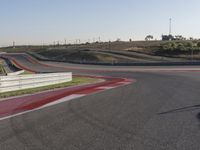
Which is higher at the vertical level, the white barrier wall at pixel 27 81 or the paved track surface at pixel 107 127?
the paved track surface at pixel 107 127

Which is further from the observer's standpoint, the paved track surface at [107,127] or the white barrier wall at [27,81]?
the white barrier wall at [27,81]

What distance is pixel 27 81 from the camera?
65.4 ft

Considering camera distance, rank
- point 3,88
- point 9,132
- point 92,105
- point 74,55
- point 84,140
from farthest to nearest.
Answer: point 74,55, point 3,88, point 92,105, point 9,132, point 84,140

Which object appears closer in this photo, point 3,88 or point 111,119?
point 111,119

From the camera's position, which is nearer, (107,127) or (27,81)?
(107,127)

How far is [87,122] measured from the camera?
8.64 m

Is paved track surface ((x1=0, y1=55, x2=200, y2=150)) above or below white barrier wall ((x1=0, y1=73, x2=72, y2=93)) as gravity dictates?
above

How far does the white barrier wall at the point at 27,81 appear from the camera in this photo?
17.8m

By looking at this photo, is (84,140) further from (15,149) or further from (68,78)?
(68,78)

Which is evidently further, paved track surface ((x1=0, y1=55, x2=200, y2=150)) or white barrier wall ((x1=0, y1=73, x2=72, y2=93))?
white barrier wall ((x1=0, y1=73, x2=72, y2=93))

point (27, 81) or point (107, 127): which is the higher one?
point (107, 127)

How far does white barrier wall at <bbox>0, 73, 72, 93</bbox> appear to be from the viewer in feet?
58.4

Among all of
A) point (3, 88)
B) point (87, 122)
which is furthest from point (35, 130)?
point (3, 88)

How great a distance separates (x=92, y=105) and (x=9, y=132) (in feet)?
14.1
